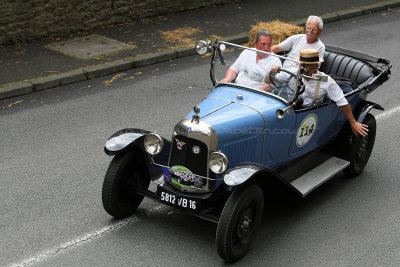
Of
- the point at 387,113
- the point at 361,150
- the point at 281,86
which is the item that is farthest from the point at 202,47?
the point at 387,113

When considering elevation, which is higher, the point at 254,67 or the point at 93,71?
the point at 254,67

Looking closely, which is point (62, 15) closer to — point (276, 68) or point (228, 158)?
point (276, 68)

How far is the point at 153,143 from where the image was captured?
6.12 metres

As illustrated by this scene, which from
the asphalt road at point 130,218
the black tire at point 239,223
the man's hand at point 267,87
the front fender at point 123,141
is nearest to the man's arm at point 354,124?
the asphalt road at point 130,218

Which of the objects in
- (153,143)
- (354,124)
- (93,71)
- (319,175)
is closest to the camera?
(153,143)

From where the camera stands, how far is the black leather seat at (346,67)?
314 inches

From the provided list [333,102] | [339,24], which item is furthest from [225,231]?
[339,24]

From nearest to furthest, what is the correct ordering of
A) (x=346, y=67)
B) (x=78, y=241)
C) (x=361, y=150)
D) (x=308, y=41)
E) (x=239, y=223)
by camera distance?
1. (x=239, y=223)
2. (x=78, y=241)
3. (x=361, y=150)
4. (x=308, y=41)
5. (x=346, y=67)

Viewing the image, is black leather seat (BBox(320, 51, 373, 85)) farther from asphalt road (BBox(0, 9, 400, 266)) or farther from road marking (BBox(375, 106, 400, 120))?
road marking (BBox(375, 106, 400, 120))

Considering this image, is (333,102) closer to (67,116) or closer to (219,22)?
(67,116)

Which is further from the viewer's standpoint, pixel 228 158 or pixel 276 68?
pixel 276 68

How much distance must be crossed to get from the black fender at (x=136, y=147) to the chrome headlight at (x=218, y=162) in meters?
0.69

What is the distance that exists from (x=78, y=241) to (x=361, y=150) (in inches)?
146

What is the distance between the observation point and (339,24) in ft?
49.0
